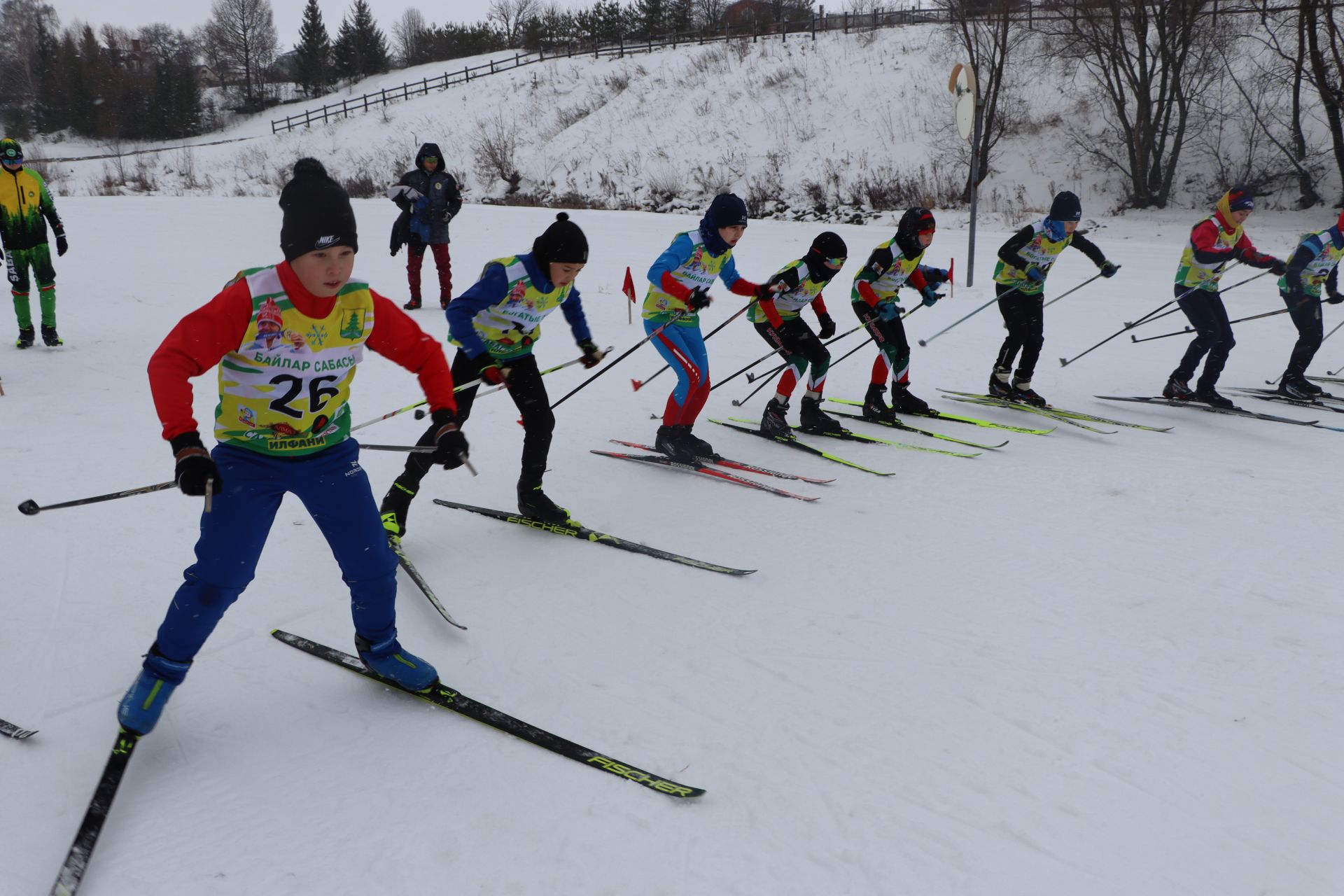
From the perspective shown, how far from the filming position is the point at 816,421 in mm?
6070

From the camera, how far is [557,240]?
3912 mm

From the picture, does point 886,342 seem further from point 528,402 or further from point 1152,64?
point 1152,64

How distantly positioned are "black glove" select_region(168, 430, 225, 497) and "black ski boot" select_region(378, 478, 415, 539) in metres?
1.82

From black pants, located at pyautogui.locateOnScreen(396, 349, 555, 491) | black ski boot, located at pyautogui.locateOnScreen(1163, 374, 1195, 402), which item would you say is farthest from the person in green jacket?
black ski boot, located at pyautogui.locateOnScreen(1163, 374, 1195, 402)

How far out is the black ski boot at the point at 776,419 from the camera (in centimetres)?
593

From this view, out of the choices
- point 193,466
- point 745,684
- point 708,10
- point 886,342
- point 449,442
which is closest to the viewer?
point 193,466

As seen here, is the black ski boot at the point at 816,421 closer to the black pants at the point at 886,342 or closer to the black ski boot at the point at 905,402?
the black pants at the point at 886,342

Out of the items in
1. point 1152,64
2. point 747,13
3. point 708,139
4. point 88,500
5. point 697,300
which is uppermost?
point 747,13

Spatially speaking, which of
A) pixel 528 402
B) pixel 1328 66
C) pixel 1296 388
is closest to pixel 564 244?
pixel 528 402

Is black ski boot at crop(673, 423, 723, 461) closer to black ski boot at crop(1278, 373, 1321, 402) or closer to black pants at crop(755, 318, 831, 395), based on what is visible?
black pants at crop(755, 318, 831, 395)

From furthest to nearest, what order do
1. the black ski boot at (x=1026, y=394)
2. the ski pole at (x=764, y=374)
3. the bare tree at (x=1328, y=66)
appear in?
the bare tree at (x=1328, y=66) < the black ski boot at (x=1026, y=394) < the ski pole at (x=764, y=374)

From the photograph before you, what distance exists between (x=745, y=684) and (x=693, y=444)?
2583mm

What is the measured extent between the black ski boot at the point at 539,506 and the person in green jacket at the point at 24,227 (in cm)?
527

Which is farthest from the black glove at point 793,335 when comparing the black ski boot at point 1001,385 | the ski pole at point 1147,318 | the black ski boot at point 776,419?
the ski pole at point 1147,318
